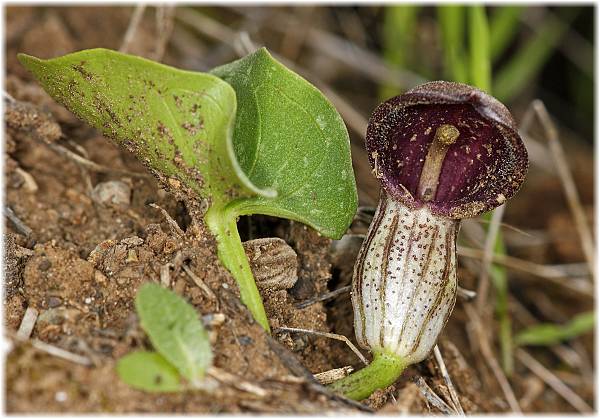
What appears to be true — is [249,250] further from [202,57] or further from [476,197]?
[202,57]

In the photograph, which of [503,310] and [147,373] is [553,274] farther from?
[147,373]

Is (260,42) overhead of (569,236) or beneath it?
overhead

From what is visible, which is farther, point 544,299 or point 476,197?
point 544,299

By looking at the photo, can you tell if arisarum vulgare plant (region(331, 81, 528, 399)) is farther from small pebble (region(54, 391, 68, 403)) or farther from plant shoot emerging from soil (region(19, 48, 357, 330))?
small pebble (region(54, 391, 68, 403))

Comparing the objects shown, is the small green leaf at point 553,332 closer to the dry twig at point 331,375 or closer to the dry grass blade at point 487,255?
the dry grass blade at point 487,255

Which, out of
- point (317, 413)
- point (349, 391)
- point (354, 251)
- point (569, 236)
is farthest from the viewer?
point (569, 236)

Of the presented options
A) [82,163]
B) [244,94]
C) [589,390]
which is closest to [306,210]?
[244,94]

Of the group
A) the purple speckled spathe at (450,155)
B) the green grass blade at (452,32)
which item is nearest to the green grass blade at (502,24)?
the green grass blade at (452,32)

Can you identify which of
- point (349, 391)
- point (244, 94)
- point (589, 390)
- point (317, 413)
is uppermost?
point (244, 94)
